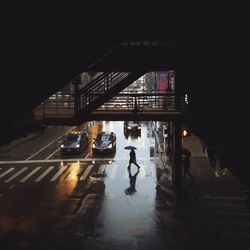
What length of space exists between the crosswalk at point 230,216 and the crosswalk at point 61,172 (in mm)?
6489

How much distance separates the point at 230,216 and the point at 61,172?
520 inches

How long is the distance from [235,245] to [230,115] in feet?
20.2

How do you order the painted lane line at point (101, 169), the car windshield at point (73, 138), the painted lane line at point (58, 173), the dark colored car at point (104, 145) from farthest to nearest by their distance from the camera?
the car windshield at point (73, 138)
the dark colored car at point (104, 145)
the painted lane line at point (101, 169)
the painted lane line at point (58, 173)

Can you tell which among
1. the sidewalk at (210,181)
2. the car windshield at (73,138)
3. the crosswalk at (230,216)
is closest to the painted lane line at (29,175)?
the car windshield at (73,138)

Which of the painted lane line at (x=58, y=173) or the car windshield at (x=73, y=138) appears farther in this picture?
the car windshield at (x=73, y=138)

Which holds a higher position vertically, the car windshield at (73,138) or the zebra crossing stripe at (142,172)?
the car windshield at (73,138)

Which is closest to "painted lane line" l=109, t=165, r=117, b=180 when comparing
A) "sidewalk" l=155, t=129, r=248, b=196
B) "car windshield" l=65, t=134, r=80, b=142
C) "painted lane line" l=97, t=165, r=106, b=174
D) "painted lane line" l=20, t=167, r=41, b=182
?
"painted lane line" l=97, t=165, r=106, b=174

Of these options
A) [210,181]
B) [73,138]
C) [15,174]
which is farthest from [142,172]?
[73,138]

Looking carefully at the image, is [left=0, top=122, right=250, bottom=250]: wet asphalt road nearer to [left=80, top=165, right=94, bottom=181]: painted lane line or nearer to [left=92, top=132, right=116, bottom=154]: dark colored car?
[left=80, top=165, right=94, bottom=181]: painted lane line

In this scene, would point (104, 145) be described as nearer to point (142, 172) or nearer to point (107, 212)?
point (142, 172)

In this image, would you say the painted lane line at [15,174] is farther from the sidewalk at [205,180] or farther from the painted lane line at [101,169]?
the sidewalk at [205,180]

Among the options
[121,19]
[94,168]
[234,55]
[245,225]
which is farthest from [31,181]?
[121,19]

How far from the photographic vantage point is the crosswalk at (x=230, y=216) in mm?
15516

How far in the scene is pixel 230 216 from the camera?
1773 cm
